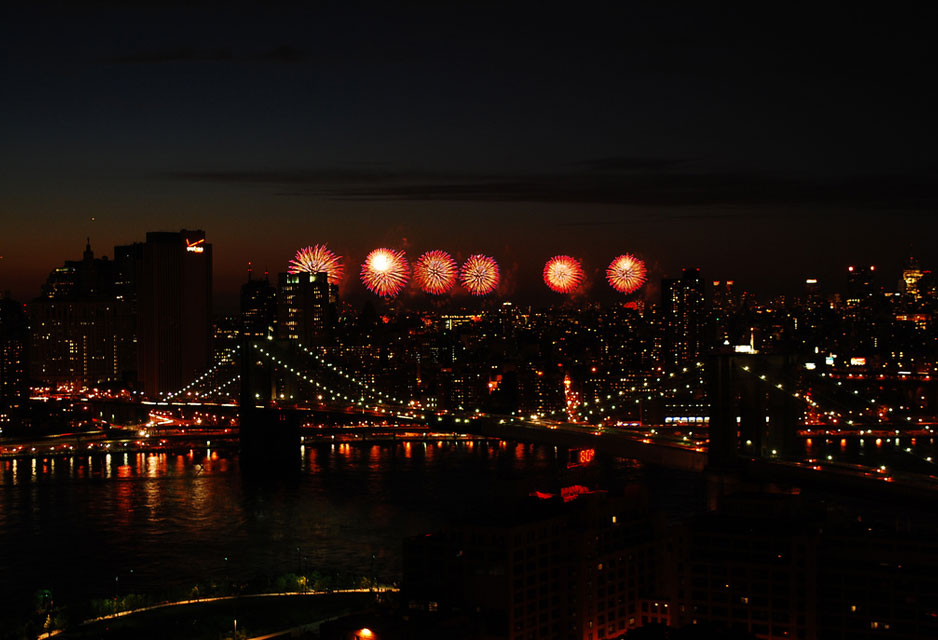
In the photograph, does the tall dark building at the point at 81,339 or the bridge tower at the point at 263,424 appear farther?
the tall dark building at the point at 81,339

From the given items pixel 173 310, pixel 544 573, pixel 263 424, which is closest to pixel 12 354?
pixel 173 310

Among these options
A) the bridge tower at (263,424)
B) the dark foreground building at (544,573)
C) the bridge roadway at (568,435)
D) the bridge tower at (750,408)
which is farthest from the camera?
the bridge tower at (263,424)

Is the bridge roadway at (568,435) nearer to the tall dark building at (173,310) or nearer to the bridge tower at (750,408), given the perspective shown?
the bridge tower at (750,408)

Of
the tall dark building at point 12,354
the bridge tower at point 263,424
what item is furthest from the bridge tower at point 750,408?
the tall dark building at point 12,354

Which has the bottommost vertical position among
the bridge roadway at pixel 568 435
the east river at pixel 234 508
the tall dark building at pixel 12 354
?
the east river at pixel 234 508

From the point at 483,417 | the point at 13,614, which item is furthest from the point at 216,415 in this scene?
the point at 13,614

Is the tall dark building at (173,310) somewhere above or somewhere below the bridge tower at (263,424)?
above
